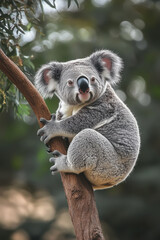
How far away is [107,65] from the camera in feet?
17.9

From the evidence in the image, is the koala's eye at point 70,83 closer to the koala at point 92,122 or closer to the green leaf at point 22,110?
the koala at point 92,122

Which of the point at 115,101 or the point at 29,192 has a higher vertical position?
the point at 29,192

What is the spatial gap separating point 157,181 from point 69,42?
5.22 meters

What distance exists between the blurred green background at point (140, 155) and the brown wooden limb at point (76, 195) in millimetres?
6992

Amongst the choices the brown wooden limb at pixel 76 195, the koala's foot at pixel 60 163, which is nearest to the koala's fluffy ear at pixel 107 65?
the brown wooden limb at pixel 76 195

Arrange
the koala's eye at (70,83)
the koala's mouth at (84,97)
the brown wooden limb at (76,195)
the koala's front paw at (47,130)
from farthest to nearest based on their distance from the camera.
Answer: the koala's eye at (70,83), the koala's mouth at (84,97), the koala's front paw at (47,130), the brown wooden limb at (76,195)

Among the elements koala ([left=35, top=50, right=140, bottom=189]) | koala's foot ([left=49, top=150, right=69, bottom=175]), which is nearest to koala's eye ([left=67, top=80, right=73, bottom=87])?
koala ([left=35, top=50, right=140, bottom=189])

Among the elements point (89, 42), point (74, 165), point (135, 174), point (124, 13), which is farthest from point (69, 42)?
point (74, 165)

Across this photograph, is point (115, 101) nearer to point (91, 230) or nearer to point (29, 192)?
point (91, 230)

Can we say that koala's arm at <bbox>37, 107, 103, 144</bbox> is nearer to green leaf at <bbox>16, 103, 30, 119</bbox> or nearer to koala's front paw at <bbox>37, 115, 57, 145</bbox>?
koala's front paw at <bbox>37, 115, 57, 145</bbox>

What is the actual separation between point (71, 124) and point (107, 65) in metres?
1.12

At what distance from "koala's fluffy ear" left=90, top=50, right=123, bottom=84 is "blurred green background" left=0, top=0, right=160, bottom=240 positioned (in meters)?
6.18

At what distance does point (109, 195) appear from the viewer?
1408 cm

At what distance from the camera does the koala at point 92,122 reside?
180 inches
